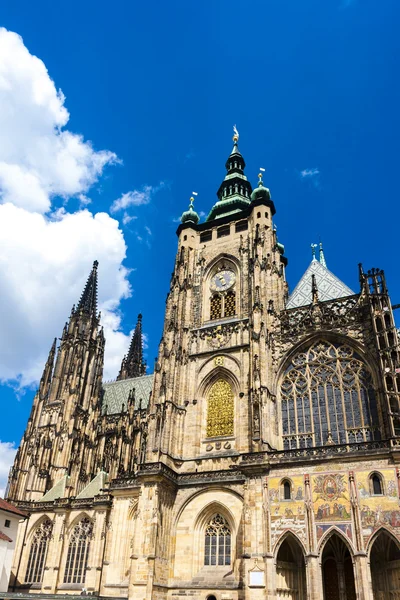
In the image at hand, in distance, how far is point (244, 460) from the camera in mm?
23703

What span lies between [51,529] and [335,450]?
23.5 m

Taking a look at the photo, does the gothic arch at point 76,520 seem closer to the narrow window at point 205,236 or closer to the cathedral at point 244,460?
the cathedral at point 244,460

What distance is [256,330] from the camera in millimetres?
28969

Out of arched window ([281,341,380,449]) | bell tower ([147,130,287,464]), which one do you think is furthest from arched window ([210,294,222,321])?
arched window ([281,341,380,449])

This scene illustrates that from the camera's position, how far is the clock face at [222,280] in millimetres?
34031

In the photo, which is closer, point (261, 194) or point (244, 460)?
point (244, 460)

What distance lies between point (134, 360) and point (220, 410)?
37.2m

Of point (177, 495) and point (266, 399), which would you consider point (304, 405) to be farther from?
Result: point (177, 495)

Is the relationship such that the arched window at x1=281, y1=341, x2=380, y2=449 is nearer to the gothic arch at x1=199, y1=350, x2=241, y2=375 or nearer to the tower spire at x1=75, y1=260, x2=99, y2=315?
the gothic arch at x1=199, y1=350, x2=241, y2=375

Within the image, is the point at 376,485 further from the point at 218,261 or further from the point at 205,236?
the point at 205,236

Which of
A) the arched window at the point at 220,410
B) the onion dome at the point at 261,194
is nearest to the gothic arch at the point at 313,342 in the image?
the arched window at the point at 220,410

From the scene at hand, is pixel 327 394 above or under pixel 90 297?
under

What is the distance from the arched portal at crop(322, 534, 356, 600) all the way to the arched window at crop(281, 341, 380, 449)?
4728 mm

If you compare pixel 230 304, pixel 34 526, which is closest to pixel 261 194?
pixel 230 304
